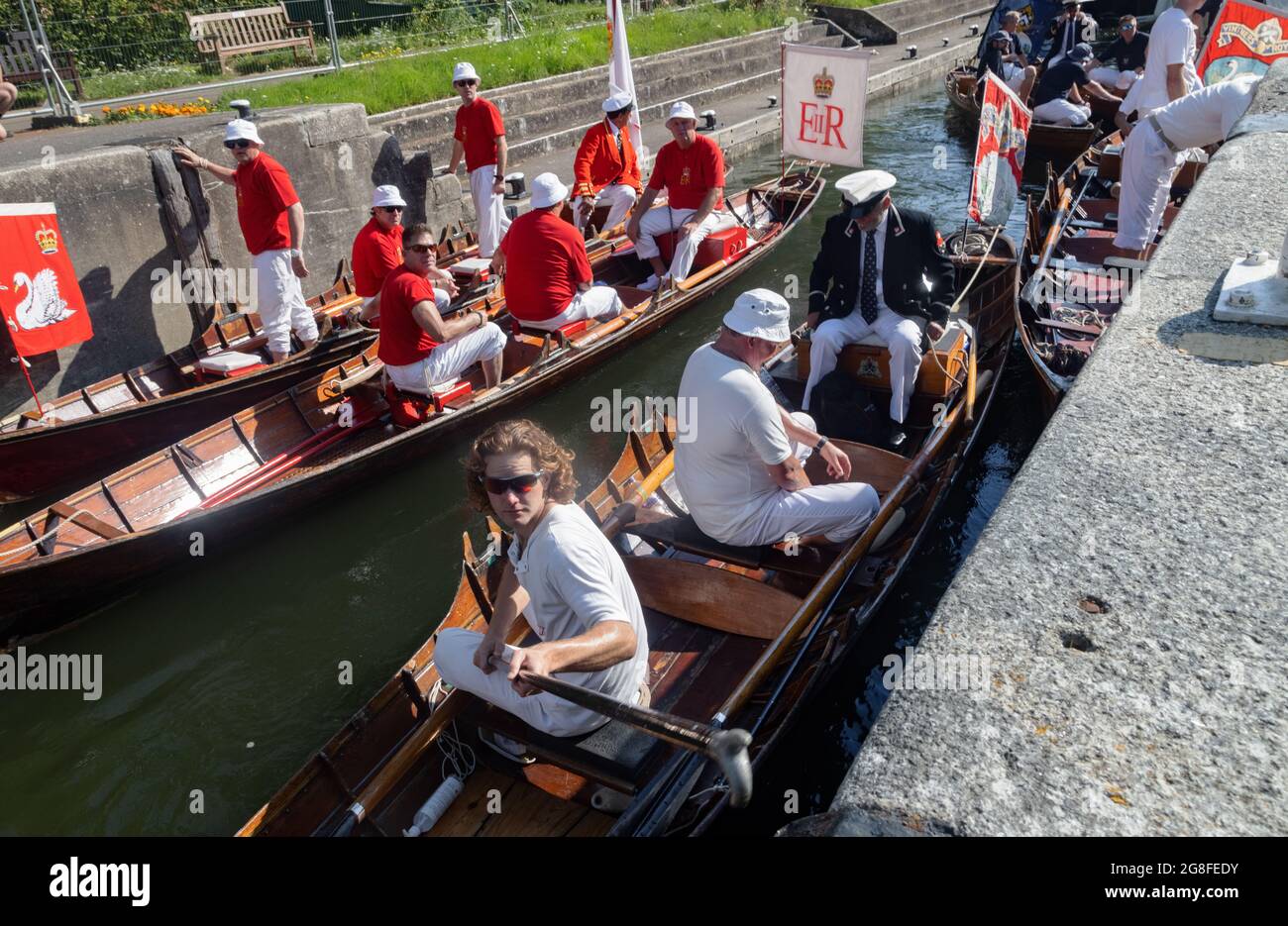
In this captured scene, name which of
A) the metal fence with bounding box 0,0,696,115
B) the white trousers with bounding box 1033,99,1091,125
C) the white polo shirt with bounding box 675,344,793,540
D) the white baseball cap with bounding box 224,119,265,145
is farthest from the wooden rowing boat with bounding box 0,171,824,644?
the white trousers with bounding box 1033,99,1091,125

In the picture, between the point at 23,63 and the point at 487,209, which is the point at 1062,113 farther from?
the point at 23,63

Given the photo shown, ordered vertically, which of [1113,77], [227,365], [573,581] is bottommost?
[227,365]

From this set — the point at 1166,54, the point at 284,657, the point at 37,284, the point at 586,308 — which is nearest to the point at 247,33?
the point at 37,284

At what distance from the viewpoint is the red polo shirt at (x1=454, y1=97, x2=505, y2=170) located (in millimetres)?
12312

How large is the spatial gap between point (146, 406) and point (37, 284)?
165cm

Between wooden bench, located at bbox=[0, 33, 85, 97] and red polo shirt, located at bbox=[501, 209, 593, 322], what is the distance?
1117 centimetres

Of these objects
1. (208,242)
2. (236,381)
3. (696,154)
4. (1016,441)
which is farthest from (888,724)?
(208,242)

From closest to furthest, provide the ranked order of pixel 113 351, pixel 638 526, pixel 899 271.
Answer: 1. pixel 638 526
2. pixel 899 271
3. pixel 113 351

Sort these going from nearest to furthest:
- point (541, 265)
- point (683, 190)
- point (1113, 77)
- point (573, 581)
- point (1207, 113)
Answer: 1. point (573, 581)
2. point (1207, 113)
3. point (541, 265)
4. point (683, 190)
5. point (1113, 77)

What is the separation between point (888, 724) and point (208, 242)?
36.5 feet

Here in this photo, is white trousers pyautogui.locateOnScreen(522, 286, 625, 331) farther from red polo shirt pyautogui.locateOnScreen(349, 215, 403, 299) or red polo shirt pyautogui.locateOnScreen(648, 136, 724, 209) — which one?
red polo shirt pyautogui.locateOnScreen(648, 136, 724, 209)

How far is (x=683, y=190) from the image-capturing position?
1148 centimetres
